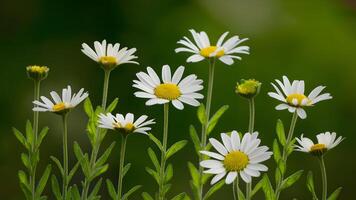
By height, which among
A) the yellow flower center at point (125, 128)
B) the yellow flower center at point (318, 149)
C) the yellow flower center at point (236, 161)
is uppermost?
the yellow flower center at point (125, 128)

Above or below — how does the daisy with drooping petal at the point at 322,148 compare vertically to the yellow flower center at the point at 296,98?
below

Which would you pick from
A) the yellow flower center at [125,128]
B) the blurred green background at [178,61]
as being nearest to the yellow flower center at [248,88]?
the yellow flower center at [125,128]

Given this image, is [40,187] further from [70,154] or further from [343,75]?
[343,75]

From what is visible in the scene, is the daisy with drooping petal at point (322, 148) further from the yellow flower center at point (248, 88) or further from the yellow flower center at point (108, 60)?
the yellow flower center at point (108, 60)

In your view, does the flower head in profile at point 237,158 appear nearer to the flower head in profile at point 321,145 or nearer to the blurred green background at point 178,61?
the flower head in profile at point 321,145

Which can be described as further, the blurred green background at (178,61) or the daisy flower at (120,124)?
the blurred green background at (178,61)

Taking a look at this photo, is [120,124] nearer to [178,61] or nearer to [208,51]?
[208,51]

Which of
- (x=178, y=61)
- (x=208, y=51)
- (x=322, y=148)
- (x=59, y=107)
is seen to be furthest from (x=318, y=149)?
(x=178, y=61)

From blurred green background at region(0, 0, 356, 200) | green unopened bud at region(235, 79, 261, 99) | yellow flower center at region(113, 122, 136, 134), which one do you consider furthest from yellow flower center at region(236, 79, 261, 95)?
blurred green background at region(0, 0, 356, 200)

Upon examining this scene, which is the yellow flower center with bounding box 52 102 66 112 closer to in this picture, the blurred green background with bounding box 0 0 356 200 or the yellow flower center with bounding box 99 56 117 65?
the yellow flower center with bounding box 99 56 117 65
